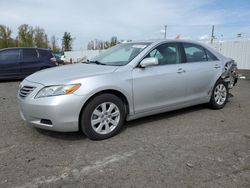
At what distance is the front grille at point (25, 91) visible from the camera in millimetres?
3336

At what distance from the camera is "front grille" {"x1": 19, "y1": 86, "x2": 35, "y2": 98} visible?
334cm

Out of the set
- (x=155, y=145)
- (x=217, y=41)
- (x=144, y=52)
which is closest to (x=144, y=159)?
(x=155, y=145)

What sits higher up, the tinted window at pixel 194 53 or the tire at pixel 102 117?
the tinted window at pixel 194 53

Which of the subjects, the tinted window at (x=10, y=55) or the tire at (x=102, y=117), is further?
the tinted window at (x=10, y=55)

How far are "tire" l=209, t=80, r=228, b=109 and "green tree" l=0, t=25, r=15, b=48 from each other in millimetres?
43211

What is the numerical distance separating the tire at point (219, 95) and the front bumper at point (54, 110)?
3101 millimetres

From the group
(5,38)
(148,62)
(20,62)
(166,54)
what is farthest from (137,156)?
(5,38)

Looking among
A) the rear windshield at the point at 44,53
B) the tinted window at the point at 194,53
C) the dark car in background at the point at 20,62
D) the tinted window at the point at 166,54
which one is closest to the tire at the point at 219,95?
the tinted window at the point at 194,53

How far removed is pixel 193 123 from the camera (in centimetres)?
421

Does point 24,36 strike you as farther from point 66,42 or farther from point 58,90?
point 58,90

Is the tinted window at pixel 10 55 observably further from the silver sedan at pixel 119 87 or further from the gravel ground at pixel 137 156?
the silver sedan at pixel 119 87

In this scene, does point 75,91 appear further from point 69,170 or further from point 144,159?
point 144,159

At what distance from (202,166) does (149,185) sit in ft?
2.49

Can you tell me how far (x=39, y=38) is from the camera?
44.5 m
